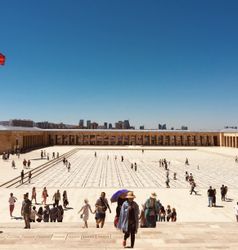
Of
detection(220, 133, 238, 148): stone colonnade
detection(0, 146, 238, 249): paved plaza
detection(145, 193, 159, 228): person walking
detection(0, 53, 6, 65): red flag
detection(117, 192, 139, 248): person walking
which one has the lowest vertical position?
detection(0, 146, 238, 249): paved plaza

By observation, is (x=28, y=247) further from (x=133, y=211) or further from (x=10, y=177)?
(x=10, y=177)

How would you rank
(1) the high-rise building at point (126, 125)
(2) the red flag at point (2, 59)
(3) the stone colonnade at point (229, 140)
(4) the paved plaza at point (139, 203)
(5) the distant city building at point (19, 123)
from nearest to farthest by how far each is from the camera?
(4) the paved plaza at point (139, 203), (2) the red flag at point (2, 59), (3) the stone colonnade at point (229, 140), (5) the distant city building at point (19, 123), (1) the high-rise building at point (126, 125)

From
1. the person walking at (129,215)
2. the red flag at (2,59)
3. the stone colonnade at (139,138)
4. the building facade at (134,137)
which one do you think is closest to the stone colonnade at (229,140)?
the building facade at (134,137)

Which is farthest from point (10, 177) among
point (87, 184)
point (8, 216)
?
point (8, 216)

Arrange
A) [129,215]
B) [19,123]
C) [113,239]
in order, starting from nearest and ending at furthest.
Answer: [129,215] < [113,239] < [19,123]

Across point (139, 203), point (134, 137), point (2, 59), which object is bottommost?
point (139, 203)

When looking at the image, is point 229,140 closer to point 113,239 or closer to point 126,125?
point 113,239

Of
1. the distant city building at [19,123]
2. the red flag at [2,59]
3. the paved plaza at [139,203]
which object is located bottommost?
the paved plaza at [139,203]

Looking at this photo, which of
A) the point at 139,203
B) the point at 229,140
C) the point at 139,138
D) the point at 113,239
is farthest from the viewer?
the point at 139,138

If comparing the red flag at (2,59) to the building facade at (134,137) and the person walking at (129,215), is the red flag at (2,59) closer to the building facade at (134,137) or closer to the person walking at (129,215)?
the person walking at (129,215)

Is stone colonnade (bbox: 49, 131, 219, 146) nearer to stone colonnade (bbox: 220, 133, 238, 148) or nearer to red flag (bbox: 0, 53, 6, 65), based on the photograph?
stone colonnade (bbox: 220, 133, 238, 148)

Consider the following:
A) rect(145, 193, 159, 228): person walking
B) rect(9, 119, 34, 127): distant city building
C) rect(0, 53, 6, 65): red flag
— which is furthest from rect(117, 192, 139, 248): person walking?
rect(9, 119, 34, 127): distant city building

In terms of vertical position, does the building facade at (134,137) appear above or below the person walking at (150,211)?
above

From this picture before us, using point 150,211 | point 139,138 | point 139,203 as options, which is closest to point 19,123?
point 139,138
